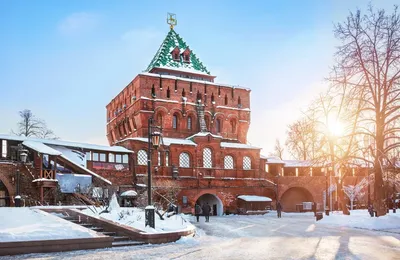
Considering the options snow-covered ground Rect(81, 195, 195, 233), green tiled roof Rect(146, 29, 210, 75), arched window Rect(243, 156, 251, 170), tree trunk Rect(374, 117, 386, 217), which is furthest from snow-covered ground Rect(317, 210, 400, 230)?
green tiled roof Rect(146, 29, 210, 75)

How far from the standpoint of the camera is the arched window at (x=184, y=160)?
42.5 meters

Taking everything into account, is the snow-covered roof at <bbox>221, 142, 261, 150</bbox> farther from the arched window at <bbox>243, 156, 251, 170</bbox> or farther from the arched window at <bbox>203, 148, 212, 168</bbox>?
the arched window at <bbox>203, 148, 212, 168</bbox>

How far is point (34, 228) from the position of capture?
15.0m

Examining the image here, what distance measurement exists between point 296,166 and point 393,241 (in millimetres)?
33894

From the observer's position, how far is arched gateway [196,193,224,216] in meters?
43.4

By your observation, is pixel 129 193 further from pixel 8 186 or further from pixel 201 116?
pixel 201 116

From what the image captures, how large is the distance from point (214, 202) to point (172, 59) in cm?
1546

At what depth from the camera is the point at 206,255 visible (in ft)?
44.2

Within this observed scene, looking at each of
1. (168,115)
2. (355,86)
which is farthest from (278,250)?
(168,115)

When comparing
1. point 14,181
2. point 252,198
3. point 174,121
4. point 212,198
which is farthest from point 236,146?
point 14,181

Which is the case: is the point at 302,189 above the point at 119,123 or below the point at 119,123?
below

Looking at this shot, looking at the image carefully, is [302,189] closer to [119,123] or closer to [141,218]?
[119,123]

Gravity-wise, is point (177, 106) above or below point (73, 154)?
above

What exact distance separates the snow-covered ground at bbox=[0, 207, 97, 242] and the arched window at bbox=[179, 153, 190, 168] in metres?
24.5
